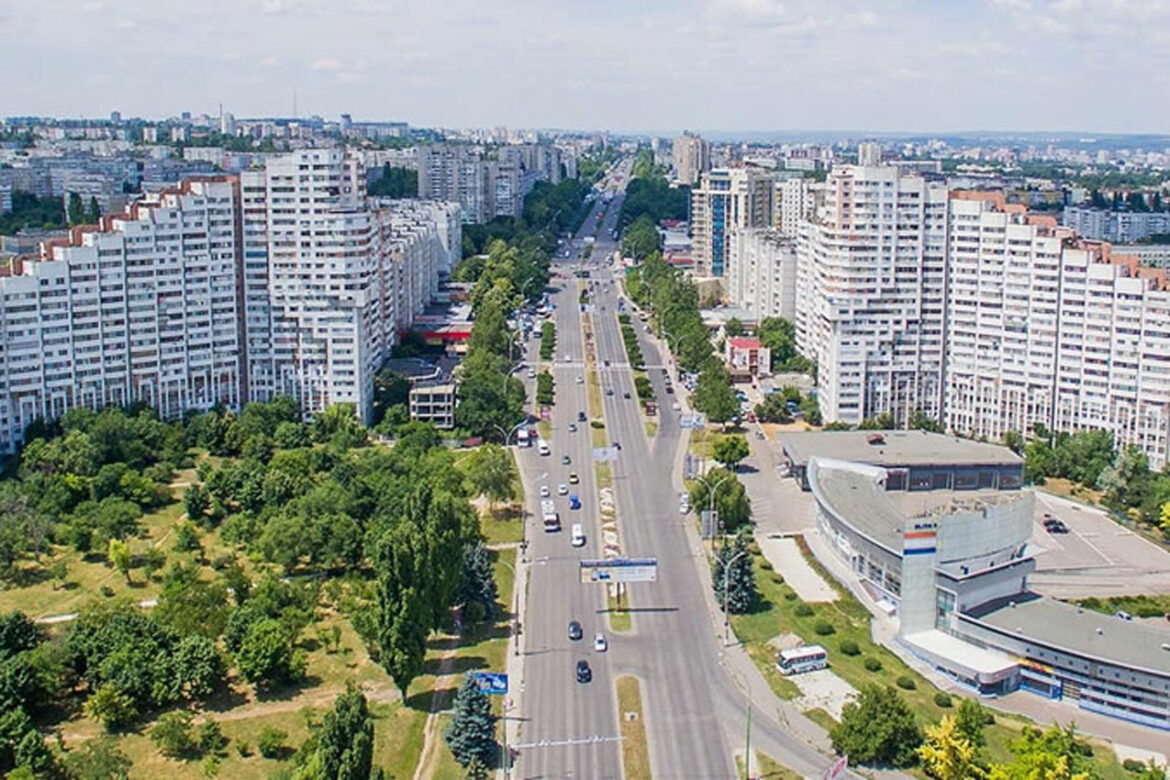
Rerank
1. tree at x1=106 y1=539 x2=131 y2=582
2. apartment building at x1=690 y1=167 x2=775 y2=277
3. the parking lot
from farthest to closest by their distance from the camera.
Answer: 1. apartment building at x1=690 y1=167 x2=775 y2=277
2. the parking lot
3. tree at x1=106 y1=539 x2=131 y2=582

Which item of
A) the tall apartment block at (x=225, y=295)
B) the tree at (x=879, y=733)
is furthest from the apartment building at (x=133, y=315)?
the tree at (x=879, y=733)

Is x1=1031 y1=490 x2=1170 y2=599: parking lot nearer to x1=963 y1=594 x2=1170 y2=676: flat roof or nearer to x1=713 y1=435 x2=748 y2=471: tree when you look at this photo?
x1=963 y1=594 x2=1170 y2=676: flat roof

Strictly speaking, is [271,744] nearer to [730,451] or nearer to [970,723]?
[970,723]

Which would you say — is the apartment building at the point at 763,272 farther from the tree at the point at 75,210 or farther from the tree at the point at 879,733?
the tree at the point at 75,210

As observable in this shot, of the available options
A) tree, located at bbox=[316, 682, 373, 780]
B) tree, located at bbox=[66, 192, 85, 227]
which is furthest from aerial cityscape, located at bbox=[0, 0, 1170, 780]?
tree, located at bbox=[66, 192, 85, 227]

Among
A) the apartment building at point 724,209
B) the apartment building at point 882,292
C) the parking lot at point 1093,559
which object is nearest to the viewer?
the parking lot at point 1093,559

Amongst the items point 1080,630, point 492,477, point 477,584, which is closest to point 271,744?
point 477,584
